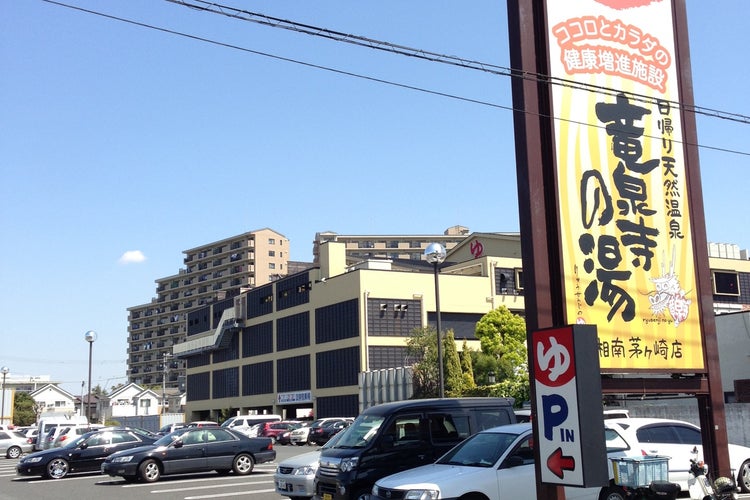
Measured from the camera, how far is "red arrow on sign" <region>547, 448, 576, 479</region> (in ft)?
30.7

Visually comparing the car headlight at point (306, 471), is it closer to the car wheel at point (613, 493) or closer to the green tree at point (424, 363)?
the car wheel at point (613, 493)

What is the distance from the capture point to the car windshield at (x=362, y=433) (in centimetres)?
1463

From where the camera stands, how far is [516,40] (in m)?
13.6

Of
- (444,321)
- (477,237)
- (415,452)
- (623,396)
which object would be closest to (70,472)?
(415,452)

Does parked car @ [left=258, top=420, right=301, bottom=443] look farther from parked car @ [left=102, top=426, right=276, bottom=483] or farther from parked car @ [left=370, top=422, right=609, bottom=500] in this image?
parked car @ [left=370, top=422, right=609, bottom=500]

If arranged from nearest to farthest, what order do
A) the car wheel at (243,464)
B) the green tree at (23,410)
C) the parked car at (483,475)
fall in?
the parked car at (483,475) < the car wheel at (243,464) < the green tree at (23,410)

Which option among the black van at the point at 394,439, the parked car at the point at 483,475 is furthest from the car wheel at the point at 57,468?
the parked car at the point at 483,475

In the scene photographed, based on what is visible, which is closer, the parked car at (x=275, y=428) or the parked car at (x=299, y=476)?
the parked car at (x=299, y=476)

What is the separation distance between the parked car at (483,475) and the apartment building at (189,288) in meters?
122

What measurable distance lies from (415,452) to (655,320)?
4.65 metres

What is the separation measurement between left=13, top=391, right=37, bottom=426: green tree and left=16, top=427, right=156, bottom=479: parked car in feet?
306

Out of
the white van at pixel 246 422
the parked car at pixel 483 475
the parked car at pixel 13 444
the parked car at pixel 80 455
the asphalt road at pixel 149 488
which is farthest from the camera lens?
the white van at pixel 246 422

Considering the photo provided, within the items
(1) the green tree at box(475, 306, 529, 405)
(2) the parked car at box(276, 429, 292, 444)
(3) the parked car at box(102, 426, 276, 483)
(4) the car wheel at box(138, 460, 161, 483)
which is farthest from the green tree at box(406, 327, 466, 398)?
(4) the car wheel at box(138, 460, 161, 483)

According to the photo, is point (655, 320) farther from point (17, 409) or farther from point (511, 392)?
point (17, 409)
